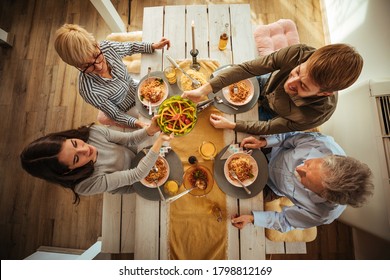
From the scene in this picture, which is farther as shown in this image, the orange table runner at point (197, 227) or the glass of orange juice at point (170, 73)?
the glass of orange juice at point (170, 73)

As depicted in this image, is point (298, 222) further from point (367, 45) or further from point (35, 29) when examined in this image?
point (35, 29)

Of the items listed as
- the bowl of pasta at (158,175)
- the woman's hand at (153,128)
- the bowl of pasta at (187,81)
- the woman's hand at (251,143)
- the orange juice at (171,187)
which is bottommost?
the orange juice at (171,187)

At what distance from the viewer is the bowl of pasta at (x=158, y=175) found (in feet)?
5.27

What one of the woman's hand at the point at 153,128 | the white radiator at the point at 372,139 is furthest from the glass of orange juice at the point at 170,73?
the white radiator at the point at 372,139

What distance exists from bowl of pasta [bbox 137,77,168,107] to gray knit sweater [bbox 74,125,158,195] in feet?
0.82

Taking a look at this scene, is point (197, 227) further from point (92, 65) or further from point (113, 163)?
point (92, 65)

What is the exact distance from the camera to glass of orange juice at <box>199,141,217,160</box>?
1642mm

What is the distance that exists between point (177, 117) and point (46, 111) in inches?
103

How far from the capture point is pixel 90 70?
1696mm

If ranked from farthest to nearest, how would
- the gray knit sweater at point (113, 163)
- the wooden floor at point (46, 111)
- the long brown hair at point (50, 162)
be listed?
the wooden floor at point (46, 111) < the gray knit sweater at point (113, 163) < the long brown hair at point (50, 162)

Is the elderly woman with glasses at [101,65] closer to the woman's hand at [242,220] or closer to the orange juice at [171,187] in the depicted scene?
the orange juice at [171,187]

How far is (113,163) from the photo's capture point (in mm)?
1682

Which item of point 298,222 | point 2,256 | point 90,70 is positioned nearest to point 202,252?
point 298,222
